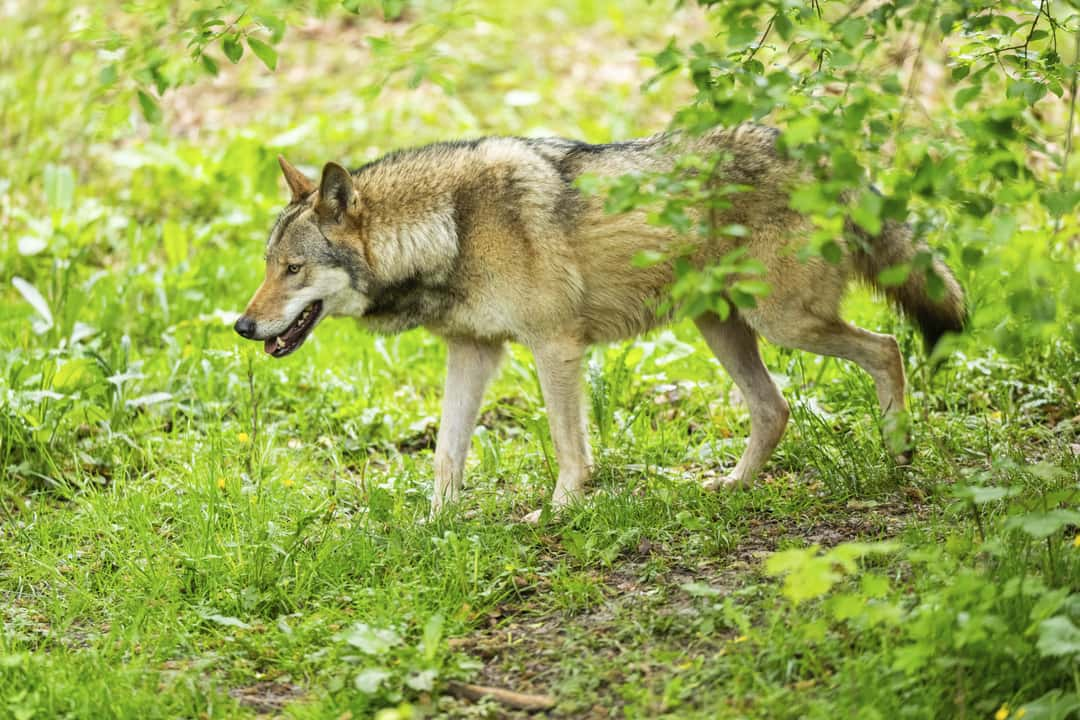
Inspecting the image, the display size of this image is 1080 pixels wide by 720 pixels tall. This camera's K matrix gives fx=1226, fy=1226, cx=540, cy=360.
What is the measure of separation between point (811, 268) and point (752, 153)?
0.56 m

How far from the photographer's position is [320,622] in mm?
4129

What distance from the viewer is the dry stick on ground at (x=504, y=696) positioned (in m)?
3.60

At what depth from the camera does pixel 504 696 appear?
3.64m

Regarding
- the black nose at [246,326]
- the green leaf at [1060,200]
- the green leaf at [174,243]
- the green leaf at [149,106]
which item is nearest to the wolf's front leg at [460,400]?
the black nose at [246,326]

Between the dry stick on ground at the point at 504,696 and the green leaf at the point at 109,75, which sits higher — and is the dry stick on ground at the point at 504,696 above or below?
below

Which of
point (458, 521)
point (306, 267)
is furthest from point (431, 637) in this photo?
point (306, 267)

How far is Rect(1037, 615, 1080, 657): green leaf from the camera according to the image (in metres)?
3.07

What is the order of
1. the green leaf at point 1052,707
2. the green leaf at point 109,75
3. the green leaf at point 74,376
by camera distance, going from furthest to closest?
the green leaf at point 74,376 → the green leaf at point 109,75 → the green leaf at point 1052,707

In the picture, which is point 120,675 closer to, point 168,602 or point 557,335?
point 168,602

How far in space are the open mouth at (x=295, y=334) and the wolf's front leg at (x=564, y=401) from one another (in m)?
0.98

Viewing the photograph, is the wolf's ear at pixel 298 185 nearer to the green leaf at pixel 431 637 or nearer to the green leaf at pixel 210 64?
the green leaf at pixel 210 64

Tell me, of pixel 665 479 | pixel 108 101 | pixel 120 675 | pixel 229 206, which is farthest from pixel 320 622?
pixel 108 101

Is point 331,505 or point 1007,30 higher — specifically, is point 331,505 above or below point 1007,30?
below

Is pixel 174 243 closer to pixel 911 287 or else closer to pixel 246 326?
pixel 246 326
